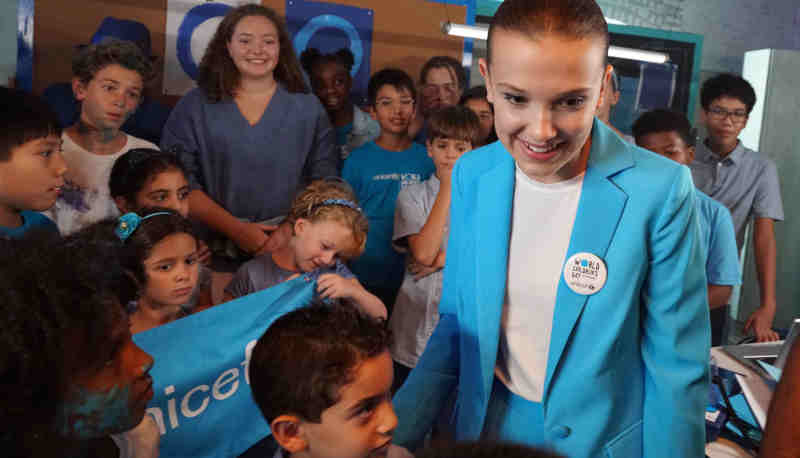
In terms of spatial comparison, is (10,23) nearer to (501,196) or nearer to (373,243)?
(373,243)

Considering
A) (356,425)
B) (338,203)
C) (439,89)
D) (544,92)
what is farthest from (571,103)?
(439,89)

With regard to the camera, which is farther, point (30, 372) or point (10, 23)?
point (10, 23)

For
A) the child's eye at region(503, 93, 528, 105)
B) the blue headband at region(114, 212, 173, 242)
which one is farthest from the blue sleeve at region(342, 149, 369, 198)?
the child's eye at region(503, 93, 528, 105)

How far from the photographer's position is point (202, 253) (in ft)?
9.00

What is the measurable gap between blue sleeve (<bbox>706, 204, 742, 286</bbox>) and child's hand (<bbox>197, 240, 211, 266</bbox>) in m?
2.25

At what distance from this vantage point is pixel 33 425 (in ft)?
2.95

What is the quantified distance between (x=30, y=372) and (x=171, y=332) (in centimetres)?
125

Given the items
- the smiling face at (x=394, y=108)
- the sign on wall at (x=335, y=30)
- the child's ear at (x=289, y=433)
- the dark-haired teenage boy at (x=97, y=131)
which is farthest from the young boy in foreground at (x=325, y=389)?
the sign on wall at (x=335, y=30)

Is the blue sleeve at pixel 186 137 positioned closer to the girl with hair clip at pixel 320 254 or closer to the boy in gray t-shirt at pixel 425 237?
the girl with hair clip at pixel 320 254

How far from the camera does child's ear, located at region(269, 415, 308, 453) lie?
1410 mm

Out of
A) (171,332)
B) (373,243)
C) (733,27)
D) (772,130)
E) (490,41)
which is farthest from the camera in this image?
(733,27)

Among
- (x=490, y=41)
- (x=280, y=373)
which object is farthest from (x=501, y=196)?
(x=280, y=373)

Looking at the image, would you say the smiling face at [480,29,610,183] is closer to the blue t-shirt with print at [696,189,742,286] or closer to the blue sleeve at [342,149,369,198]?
the blue t-shirt with print at [696,189,742,286]

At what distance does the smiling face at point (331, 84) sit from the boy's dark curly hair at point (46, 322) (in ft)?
10.0
